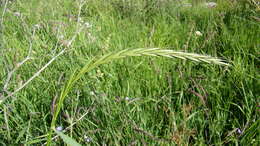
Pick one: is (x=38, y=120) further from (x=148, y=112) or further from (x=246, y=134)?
(x=246, y=134)

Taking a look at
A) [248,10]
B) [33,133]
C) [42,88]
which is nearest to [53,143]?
[33,133]

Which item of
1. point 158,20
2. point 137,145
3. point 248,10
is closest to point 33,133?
point 137,145

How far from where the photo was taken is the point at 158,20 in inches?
107

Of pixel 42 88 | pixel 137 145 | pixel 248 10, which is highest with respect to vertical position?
pixel 248 10

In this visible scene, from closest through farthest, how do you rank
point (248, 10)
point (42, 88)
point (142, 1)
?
point (42, 88) < point (248, 10) < point (142, 1)

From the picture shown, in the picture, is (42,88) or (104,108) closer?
(104,108)

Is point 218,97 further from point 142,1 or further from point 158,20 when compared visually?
point 142,1

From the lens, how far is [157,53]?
0.37 metres

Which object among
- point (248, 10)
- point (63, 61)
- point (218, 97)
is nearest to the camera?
point (218, 97)

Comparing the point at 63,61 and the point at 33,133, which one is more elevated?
the point at 63,61

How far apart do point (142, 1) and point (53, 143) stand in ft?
7.95

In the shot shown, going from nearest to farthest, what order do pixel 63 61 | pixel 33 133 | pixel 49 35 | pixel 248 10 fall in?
pixel 33 133 < pixel 63 61 < pixel 49 35 < pixel 248 10

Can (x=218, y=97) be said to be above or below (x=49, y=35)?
below

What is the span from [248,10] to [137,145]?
207cm
